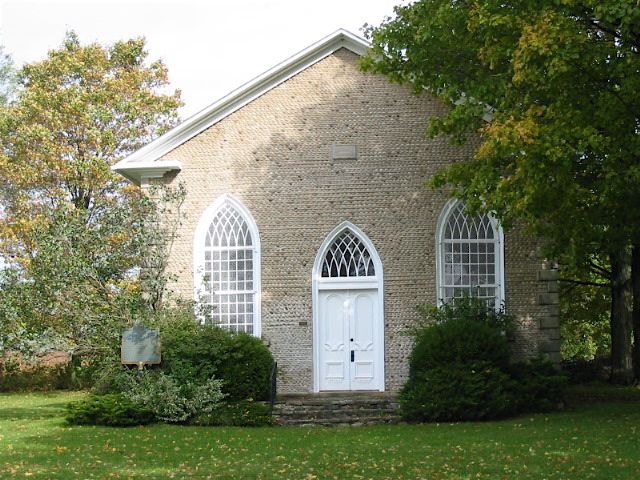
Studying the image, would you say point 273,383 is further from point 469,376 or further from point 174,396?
point 469,376

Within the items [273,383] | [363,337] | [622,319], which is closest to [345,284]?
[363,337]

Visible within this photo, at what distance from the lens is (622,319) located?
29.4 metres

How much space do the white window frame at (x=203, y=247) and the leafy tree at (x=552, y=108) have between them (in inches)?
204

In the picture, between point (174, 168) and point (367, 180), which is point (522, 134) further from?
point (174, 168)

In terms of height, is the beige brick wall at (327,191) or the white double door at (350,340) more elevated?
the beige brick wall at (327,191)

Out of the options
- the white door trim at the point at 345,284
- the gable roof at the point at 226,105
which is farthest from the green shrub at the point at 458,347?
the gable roof at the point at 226,105

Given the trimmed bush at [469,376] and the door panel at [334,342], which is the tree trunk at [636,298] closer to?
the trimmed bush at [469,376]

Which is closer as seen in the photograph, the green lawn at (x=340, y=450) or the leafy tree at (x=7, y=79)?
the green lawn at (x=340, y=450)

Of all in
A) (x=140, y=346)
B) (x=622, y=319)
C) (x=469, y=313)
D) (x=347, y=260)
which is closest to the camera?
(x=140, y=346)

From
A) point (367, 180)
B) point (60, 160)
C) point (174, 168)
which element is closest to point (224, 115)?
point (174, 168)

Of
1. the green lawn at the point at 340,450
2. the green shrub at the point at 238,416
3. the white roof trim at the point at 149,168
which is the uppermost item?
the white roof trim at the point at 149,168

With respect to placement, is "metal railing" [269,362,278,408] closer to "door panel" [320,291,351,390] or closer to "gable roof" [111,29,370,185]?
"door panel" [320,291,351,390]

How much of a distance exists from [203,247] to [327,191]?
3241 mm

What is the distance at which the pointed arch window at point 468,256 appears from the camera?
22672 mm
